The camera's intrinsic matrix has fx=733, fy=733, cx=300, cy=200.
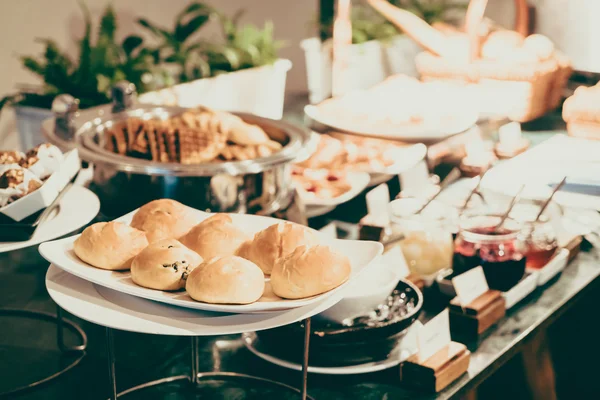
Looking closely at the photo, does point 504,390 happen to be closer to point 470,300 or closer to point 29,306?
point 470,300

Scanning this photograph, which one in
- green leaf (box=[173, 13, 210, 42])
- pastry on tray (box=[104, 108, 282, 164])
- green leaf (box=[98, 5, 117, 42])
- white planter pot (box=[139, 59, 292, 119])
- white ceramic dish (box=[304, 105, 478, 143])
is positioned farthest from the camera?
green leaf (box=[173, 13, 210, 42])

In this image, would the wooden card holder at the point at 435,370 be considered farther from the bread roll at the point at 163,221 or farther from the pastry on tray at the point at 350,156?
the pastry on tray at the point at 350,156

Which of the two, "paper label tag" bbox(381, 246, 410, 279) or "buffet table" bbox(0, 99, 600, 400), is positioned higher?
"paper label tag" bbox(381, 246, 410, 279)

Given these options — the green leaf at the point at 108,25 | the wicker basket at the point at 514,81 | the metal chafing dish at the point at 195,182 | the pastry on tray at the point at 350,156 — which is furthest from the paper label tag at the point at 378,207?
the green leaf at the point at 108,25

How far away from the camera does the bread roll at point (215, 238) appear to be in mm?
920

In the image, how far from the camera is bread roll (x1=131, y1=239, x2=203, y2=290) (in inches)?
31.9

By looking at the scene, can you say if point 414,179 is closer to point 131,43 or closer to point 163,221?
point 163,221

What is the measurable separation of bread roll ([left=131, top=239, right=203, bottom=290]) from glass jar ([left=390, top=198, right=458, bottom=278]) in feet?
1.96

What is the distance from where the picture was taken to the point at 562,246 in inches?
59.9

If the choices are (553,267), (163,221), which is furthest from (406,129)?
(163,221)

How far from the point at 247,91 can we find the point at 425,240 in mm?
1504

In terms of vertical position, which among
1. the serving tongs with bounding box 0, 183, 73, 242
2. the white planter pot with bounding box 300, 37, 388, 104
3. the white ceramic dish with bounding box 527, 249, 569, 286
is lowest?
the white ceramic dish with bounding box 527, 249, 569, 286

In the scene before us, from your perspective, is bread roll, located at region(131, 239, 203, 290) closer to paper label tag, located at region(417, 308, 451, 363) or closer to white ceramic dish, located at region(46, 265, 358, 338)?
white ceramic dish, located at region(46, 265, 358, 338)

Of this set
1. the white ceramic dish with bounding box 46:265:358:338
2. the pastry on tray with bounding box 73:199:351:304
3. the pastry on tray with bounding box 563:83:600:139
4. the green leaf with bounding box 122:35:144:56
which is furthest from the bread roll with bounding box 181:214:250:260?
the green leaf with bounding box 122:35:144:56
